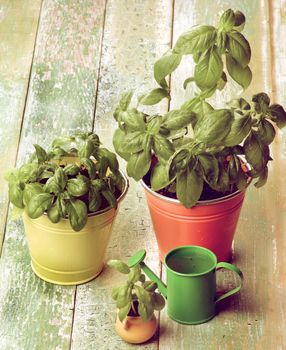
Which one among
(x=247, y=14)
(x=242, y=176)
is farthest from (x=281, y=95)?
(x=242, y=176)

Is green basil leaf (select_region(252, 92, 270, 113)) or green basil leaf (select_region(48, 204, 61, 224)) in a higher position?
green basil leaf (select_region(252, 92, 270, 113))

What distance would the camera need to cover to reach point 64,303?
2.29 m

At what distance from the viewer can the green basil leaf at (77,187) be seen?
7.08ft

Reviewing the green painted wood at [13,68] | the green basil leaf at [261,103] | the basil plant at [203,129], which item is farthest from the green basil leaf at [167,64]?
the green painted wood at [13,68]

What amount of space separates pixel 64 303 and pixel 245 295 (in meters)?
0.45

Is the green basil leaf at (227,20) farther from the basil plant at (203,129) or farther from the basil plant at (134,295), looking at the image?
the basil plant at (134,295)

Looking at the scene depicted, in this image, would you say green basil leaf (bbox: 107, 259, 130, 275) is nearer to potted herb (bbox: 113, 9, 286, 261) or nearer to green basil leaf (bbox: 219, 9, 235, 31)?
potted herb (bbox: 113, 9, 286, 261)

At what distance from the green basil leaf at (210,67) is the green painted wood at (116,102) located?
55 cm

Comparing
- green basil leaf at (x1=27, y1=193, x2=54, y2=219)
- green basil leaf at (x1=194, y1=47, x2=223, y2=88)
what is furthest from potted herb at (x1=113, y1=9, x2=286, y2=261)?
green basil leaf at (x1=27, y1=193, x2=54, y2=219)

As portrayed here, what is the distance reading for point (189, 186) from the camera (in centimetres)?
215

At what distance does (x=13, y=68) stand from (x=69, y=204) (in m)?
1.10

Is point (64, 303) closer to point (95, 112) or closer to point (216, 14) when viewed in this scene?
point (95, 112)

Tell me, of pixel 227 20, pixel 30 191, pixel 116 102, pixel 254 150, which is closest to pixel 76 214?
pixel 30 191

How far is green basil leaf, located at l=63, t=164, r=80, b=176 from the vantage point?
2.19 metres
